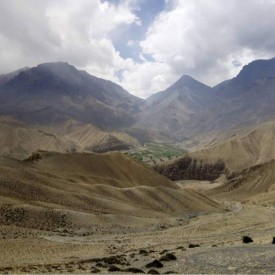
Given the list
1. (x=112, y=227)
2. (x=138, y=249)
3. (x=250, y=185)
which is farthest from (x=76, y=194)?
(x=250, y=185)

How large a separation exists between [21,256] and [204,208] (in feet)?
208

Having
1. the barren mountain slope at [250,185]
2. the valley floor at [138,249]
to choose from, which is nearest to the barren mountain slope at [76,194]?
the valley floor at [138,249]

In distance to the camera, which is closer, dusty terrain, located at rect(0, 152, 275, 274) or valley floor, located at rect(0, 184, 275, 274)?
valley floor, located at rect(0, 184, 275, 274)

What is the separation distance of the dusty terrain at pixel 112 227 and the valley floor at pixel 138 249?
72 millimetres

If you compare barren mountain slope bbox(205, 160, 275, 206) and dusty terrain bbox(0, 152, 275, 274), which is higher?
barren mountain slope bbox(205, 160, 275, 206)

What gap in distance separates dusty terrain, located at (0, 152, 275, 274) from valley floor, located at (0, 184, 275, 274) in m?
0.07

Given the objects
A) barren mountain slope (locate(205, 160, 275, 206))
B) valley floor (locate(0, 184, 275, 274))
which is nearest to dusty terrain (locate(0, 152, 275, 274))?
valley floor (locate(0, 184, 275, 274))

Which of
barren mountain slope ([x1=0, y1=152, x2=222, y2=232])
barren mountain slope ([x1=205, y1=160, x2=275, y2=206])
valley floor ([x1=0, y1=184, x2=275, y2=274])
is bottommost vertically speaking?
valley floor ([x1=0, y1=184, x2=275, y2=274])

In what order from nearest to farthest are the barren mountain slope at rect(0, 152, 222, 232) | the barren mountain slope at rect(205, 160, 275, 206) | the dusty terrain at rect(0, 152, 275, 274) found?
1. the dusty terrain at rect(0, 152, 275, 274)
2. the barren mountain slope at rect(0, 152, 222, 232)
3. the barren mountain slope at rect(205, 160, 275, 206)

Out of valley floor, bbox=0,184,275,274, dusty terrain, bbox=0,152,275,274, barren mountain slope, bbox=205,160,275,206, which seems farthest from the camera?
barren mountain slope, bbox=205,160,275,206

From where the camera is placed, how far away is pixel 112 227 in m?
66.9

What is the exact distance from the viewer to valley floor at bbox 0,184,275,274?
3422 cm

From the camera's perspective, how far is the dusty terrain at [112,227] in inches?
1439

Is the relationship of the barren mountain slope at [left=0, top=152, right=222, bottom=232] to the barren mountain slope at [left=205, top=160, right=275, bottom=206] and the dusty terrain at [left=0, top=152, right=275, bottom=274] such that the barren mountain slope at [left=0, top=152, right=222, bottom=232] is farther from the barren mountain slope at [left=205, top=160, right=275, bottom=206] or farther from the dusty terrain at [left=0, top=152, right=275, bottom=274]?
the barren mountain slope at [left=205, top=160, right=275, bottom=206]
